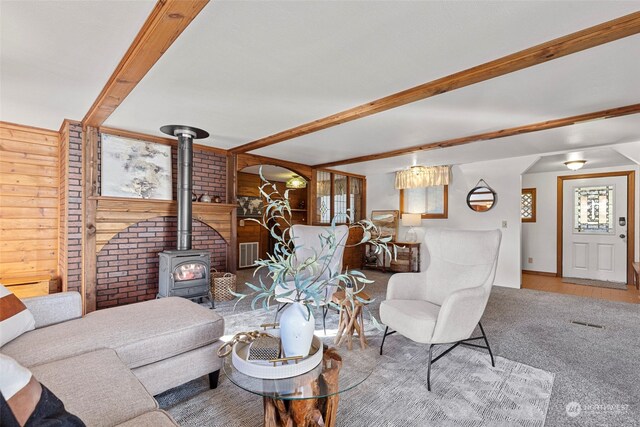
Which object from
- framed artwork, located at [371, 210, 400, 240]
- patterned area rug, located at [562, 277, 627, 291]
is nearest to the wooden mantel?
framed artwork, located at [371, 210, 400, 240]

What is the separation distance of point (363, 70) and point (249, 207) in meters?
5.04

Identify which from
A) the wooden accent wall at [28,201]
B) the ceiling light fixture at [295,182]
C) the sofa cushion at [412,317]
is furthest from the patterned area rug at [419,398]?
the ceiling light fixture at [295,182]

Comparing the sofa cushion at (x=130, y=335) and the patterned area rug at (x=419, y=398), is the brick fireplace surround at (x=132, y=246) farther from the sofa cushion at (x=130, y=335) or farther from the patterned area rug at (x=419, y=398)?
the patterned area rug at (x=419, y=398)

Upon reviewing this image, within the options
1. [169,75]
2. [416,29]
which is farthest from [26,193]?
[416,29]

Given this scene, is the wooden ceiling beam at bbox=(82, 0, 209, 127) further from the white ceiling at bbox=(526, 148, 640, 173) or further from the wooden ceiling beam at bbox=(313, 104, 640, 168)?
the white ceiling at bbox=(526, 148, 640, 173)

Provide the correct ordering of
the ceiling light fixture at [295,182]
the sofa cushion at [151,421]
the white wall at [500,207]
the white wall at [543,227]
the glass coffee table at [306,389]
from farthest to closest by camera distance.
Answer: the ceiling light fixture at [295,182], the white wall at [543,227], the white wall at [500,207], the glass coffee table at [306,389], the sofa cushion at [151,421]

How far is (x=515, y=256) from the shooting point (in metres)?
4.82

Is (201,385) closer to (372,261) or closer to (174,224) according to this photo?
(174,224)

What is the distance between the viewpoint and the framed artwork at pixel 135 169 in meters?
3.49

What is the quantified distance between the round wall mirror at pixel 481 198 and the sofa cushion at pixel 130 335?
4738mm

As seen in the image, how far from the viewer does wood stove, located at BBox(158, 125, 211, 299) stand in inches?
133

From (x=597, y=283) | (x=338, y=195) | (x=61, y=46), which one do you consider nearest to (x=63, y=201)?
(x=61, y=46)

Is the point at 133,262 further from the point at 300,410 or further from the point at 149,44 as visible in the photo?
the point at 300,410

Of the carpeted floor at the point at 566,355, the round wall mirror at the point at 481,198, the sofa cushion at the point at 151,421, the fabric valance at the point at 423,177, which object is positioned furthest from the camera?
the fabric valance at the point at 423,177
